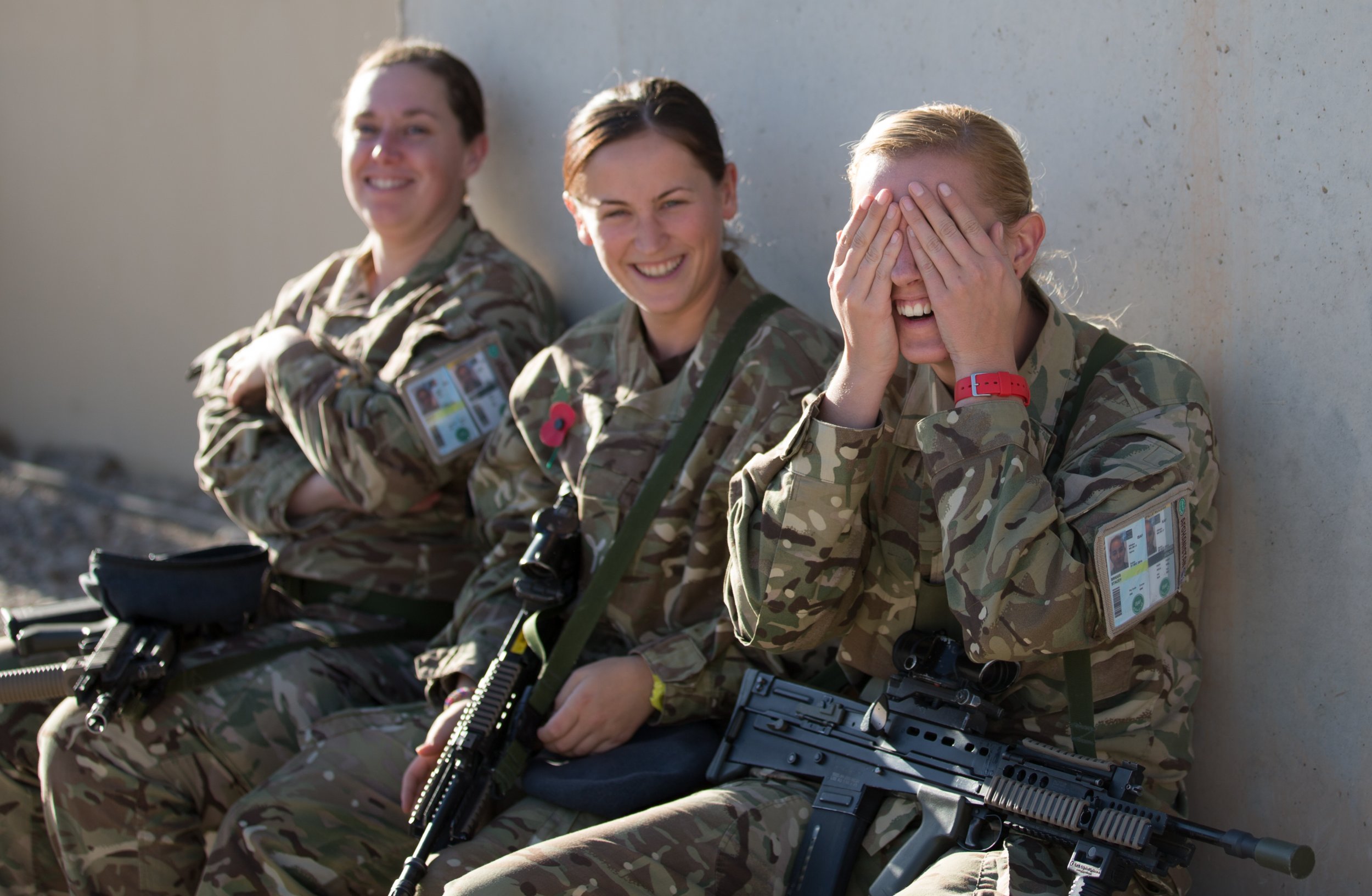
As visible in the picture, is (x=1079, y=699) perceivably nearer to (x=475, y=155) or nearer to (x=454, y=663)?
(x=454, y=663)

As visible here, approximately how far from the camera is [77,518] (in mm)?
5988

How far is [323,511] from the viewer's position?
3.46m

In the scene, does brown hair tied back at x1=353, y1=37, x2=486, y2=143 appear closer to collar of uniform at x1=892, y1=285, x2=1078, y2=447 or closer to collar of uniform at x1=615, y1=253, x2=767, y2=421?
collar of uniform at x1=615, y1=253, x2=767, y2=421

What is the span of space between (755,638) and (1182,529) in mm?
704

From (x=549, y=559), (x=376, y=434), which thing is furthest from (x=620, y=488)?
(x=376, y=434)

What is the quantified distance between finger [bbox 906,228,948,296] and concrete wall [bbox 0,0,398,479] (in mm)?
3589

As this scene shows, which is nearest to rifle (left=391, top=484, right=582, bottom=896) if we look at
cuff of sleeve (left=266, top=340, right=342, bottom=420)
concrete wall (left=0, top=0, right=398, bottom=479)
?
cuff of sleeve (left=266, top=340, right=342, bottom=420)

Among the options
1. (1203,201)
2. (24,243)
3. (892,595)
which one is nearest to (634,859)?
(892,595)

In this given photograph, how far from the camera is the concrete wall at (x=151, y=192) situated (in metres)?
5.42

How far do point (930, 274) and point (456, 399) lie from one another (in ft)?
5.05

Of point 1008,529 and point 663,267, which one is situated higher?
point 663,267

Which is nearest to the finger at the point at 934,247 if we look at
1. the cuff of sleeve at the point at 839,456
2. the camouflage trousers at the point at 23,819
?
the cuff of sleeve at the point at 839,456

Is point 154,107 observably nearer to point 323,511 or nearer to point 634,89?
point 323,511

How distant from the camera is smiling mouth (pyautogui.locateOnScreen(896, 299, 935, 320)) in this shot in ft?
7.09
